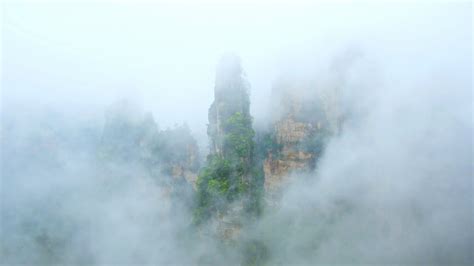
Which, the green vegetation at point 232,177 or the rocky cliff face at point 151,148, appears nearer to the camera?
the green vegetation at point 232,177

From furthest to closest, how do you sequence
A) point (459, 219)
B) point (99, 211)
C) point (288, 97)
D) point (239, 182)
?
1. point (99, 211)
2. point (288, 97)
3. point (239, 182)
4. point (459, 219)

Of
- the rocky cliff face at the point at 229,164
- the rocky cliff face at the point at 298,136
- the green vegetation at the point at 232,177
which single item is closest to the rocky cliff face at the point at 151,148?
the rocky cliff face at the point at 229,164

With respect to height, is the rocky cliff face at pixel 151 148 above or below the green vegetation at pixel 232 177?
above

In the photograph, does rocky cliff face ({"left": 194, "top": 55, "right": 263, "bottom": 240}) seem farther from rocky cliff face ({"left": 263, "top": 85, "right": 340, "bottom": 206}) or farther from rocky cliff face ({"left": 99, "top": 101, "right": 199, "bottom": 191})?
rocky cliff face ({"left": 99, "top": 101, "right": 199, "bottom": 191})

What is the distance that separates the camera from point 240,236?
912 inches

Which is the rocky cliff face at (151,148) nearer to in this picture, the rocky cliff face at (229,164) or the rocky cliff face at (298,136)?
the rocky cliff face at (229,164)

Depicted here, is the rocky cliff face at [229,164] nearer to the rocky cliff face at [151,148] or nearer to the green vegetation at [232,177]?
the green vegetation at [232,177]

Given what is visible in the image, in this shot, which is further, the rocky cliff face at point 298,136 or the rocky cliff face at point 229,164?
the rocky cliff face at point 298,136

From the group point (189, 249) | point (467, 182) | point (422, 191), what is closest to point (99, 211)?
point (189, 249)

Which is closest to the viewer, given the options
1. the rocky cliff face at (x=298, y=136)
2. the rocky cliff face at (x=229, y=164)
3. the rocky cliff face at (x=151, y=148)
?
the rocky cliff face at (x=229, y=164)

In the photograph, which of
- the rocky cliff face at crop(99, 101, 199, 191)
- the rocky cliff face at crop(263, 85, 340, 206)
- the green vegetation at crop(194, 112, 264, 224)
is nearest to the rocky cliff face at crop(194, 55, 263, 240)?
the green vegetation at crop(194, 112, 264, 224)

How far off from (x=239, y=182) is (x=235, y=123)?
8.89ft

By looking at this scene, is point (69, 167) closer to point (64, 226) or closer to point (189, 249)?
point (64, 226)

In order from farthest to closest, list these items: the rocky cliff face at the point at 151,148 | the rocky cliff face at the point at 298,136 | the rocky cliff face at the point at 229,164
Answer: the rocky cliff face at the point at 151,148 → the rocky cliff face at the point at 298,136 → the rocky cliff face at the point at 229,164
